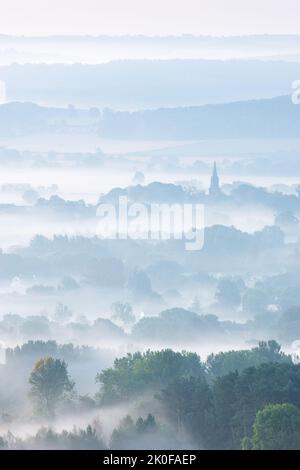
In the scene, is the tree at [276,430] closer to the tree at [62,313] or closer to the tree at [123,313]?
the tree at [123,313]

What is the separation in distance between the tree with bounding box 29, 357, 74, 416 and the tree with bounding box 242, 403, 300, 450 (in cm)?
1252

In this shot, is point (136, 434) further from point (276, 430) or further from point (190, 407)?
point (190, 407)

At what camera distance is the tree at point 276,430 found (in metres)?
41.5

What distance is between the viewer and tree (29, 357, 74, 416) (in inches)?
2201

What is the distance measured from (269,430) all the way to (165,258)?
13347 cm

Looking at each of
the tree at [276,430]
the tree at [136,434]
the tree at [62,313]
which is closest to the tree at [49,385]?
the tree at [136,434]

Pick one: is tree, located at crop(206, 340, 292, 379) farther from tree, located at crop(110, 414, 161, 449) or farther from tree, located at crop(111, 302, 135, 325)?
tree, located at crop(111, 302, 135, 325)

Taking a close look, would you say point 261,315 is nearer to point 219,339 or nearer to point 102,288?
point 219,339

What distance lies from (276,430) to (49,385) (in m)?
16.7

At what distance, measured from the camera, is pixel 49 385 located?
2263 inches

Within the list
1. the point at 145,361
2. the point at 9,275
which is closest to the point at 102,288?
the point at 9,275

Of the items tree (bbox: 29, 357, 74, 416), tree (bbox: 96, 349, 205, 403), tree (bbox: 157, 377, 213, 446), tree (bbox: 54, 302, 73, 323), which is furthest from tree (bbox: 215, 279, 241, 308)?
tree (bbox: 157, 377, 213, 446)

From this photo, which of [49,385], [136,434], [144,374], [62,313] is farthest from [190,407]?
[62,313]

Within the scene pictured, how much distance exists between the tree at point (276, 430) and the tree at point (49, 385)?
12.5m
